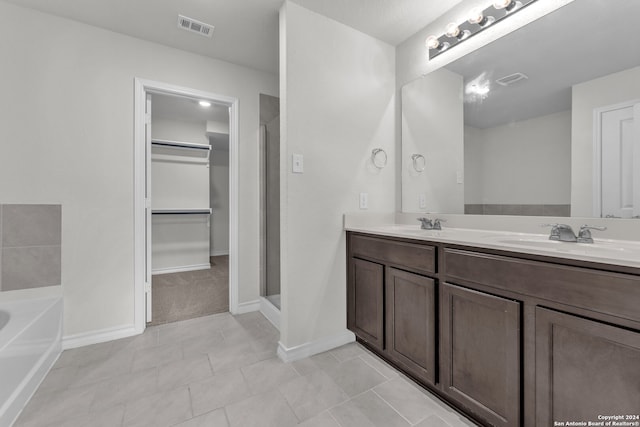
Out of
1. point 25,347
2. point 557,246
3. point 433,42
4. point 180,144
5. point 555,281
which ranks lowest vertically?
point 25,347

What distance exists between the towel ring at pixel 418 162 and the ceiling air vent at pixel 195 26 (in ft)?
6.20

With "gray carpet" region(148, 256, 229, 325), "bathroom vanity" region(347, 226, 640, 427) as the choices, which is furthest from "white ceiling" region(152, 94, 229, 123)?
"bathroom vanity" region(347, 226, 640, 427)

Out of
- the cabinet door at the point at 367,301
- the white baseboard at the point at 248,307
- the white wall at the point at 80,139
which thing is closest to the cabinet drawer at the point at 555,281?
the cabinet door at the point at 367,301

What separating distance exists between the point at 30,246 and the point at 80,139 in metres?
0.83

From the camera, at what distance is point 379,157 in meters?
2.20

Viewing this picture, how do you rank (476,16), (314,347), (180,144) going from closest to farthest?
(476,16), (314,347), (180,144)

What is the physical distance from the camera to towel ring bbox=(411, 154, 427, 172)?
2096 millimetres

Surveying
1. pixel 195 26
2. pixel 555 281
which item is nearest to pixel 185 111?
pixel 195 26

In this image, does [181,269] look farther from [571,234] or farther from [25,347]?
[571,234]

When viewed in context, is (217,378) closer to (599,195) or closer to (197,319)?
(197,319)

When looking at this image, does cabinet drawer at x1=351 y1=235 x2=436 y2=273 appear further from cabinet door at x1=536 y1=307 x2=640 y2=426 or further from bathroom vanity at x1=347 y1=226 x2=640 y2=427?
cabinet door at x1=536 y1=307 x2=640 y2=426

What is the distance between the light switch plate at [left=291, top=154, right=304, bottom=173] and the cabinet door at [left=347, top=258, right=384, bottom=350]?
2.50 ft

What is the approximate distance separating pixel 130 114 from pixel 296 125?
1435 mm

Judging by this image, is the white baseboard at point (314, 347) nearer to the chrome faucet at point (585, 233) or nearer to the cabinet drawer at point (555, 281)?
the cabinet drawer at point (555, 281)
